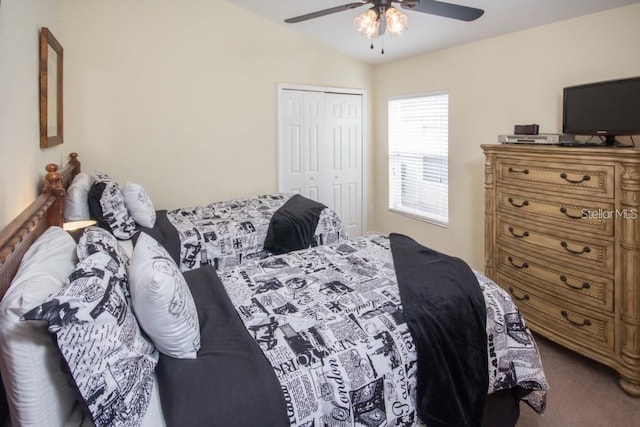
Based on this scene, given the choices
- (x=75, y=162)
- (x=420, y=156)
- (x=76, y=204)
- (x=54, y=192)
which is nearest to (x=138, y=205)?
(x=76, y=204)

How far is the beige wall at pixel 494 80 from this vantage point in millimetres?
2799

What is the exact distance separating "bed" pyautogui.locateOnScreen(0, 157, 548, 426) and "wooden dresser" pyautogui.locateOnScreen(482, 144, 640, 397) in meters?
0.79

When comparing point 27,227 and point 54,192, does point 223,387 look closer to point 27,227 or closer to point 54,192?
point 27,227

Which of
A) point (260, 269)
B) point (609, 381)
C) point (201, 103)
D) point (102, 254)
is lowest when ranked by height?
point (609, 381)

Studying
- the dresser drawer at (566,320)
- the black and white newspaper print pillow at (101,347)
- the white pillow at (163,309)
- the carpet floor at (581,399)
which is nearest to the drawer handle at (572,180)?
the dresser drawer at (566,320)

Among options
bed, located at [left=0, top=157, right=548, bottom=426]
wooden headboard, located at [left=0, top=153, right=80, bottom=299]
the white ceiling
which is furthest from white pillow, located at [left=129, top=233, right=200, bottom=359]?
the white ceiling

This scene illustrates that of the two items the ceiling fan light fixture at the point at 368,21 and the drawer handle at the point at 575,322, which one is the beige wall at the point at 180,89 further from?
the drawer handle at the point at 575,322

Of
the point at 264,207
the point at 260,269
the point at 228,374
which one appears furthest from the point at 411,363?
the point at 264,207

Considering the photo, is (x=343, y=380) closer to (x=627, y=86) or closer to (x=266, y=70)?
(x=627, y=86)

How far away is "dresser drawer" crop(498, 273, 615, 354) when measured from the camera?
2.37 meters

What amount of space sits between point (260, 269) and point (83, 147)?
2556 millimetres

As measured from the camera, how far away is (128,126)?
388cm

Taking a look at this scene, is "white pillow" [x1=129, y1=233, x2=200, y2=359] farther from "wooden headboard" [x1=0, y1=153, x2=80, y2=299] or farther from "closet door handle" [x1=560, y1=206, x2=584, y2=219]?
"closet door handle" [x1=560, y1=206, x2=584, y2=219]

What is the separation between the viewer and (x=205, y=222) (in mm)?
3340
